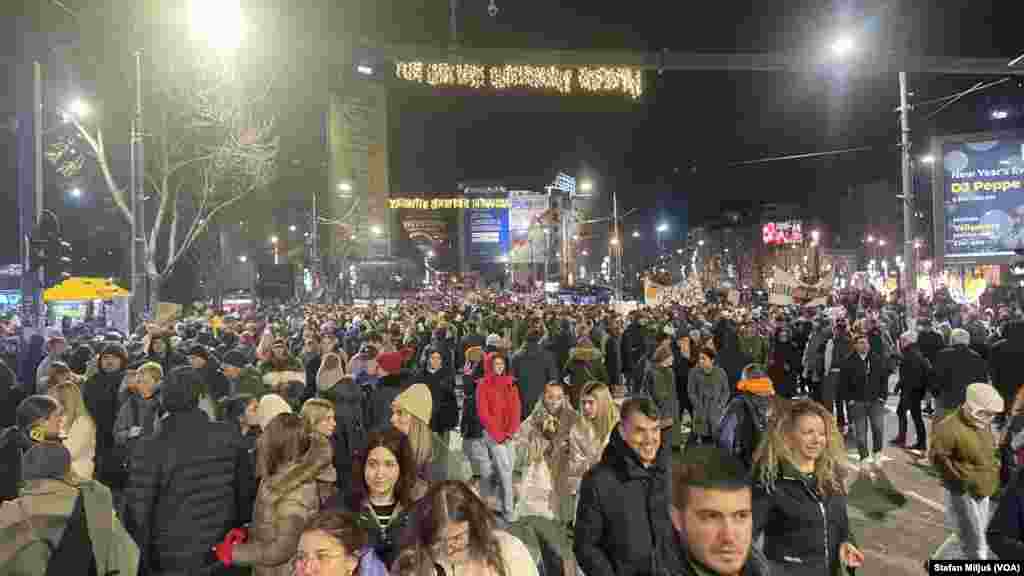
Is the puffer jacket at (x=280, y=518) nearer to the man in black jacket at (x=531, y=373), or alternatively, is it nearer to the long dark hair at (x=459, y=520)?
the long dark hair at (x=459, y=520)

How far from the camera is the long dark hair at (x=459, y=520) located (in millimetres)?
3080

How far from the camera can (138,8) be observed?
846 centimetres

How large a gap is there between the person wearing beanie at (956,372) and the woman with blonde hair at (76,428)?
889 cm

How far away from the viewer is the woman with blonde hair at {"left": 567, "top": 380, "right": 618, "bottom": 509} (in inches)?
252

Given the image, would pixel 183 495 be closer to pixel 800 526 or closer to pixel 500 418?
pixel 800 526

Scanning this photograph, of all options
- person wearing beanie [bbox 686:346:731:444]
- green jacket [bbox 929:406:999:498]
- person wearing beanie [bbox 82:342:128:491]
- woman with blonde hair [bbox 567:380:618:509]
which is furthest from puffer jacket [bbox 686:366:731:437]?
person wearing beanie [bbox 82:342:128:491]

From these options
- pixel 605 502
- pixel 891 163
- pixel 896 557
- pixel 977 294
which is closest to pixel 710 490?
pixel 605 502

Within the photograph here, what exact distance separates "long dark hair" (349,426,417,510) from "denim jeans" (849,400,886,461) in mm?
7502

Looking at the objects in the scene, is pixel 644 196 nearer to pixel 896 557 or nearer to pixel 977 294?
pixel 977 294

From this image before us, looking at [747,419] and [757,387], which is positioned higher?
[757,387]

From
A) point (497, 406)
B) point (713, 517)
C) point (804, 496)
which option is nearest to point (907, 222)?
point (497, 406)

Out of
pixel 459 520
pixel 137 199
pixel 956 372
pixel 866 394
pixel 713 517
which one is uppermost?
pixel 137 199

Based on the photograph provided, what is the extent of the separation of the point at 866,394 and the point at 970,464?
453 centimetres

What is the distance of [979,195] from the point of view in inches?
781
